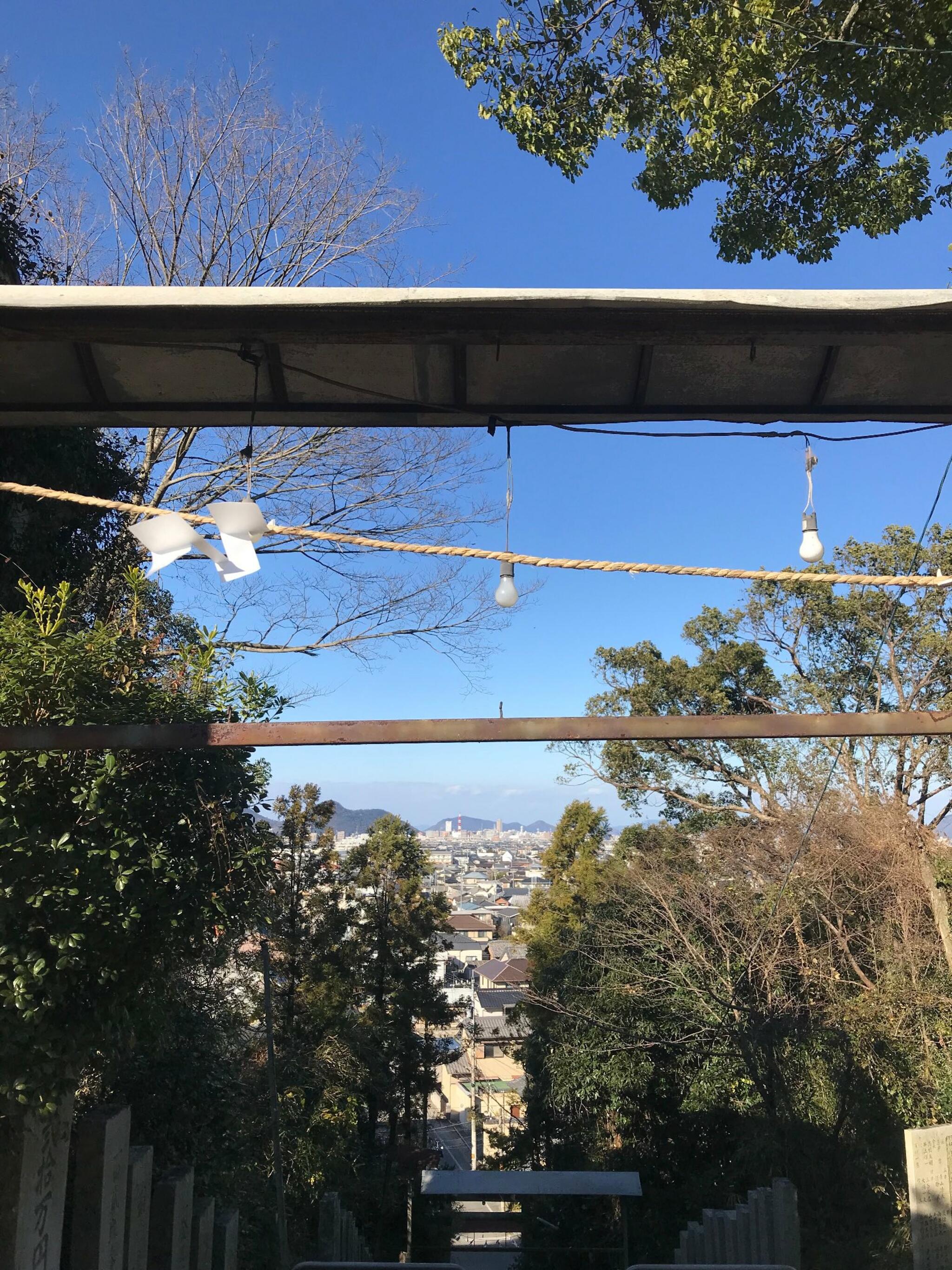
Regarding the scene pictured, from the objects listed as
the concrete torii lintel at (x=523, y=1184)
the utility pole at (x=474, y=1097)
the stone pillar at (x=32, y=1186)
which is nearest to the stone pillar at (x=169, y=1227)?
the stone pillar at (x=32, y=1186)

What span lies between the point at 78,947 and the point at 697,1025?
8.23 m

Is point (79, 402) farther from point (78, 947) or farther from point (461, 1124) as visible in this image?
point (461, 1124)

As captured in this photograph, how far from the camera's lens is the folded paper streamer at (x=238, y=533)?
177 cm

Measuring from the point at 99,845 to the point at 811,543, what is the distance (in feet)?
6.77

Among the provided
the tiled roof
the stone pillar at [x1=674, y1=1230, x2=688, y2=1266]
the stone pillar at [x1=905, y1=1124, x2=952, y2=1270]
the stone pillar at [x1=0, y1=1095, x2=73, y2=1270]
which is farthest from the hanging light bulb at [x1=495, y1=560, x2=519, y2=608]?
the tiled roof

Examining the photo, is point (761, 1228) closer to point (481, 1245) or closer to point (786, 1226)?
point (786, 1226)

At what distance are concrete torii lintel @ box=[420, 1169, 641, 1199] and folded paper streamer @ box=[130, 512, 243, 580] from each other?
7.62 m

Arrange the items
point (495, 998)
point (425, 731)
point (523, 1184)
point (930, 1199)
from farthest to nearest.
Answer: point (495, 998), point (523, 1184), point (930, 1199), point (425, 731)

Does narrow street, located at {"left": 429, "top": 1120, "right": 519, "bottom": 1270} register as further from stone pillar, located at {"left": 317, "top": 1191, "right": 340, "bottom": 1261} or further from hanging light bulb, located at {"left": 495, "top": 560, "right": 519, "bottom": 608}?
hanging light bulb, located at {"left": 495, "top": 560, "right": 519, "bottom": 608}

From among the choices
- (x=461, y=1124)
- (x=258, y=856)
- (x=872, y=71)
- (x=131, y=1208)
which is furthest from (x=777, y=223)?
(x=461, y=1124)

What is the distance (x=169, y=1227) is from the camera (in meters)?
3.20

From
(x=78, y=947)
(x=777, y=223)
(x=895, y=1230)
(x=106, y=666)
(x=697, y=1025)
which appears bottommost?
(x=895, y=1230)

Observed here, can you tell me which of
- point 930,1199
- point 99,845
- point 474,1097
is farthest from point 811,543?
point 474,1097

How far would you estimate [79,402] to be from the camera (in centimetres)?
235
